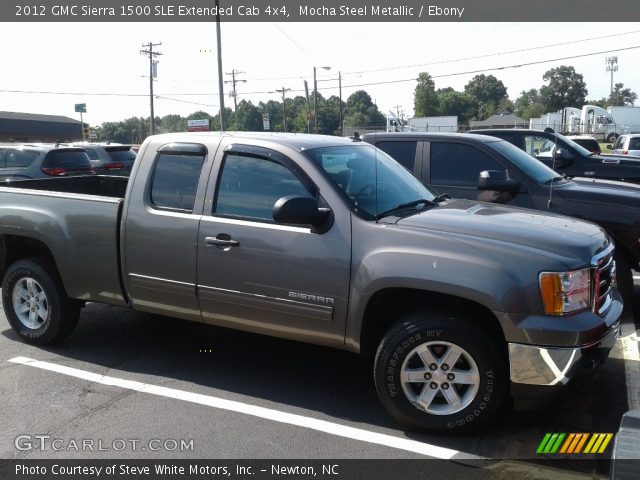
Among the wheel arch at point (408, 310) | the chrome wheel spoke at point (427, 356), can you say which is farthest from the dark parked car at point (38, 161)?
the chrome wheel spoke at point (427, 356)

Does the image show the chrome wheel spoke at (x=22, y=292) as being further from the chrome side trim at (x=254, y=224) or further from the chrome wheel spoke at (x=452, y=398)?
the chrome wheel spoke at (x=452, y=398)

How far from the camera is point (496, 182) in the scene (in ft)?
20.6

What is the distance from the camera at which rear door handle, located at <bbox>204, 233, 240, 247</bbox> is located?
169 inches

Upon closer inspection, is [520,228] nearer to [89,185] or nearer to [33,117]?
[89,185]

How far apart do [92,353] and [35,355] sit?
1.56ft

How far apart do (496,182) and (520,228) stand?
247 centimetres

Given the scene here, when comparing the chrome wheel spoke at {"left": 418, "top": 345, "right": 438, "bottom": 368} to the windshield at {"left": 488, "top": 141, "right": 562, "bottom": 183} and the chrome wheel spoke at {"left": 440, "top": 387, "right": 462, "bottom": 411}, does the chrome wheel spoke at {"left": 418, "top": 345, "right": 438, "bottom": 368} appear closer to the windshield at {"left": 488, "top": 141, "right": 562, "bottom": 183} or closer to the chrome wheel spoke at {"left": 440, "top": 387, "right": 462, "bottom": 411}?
the chrome wheel spoke at {"left": 440, "top": 387, "right": 462, "bottom": 411}

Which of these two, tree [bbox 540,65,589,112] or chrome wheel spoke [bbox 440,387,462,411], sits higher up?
tree [bbox 540,65,589,112]

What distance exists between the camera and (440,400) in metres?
3.83

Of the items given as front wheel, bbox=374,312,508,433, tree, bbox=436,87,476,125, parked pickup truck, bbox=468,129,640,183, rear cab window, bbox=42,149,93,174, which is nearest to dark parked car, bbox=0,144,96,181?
rear cab window, bbox=42,149,93,174

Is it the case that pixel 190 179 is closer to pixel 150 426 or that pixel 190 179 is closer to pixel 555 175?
pixel 150 426

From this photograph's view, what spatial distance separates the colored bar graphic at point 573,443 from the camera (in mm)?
3613

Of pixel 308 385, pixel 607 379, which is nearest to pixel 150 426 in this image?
pixel 308 385

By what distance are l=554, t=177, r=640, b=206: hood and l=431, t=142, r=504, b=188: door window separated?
740mm
